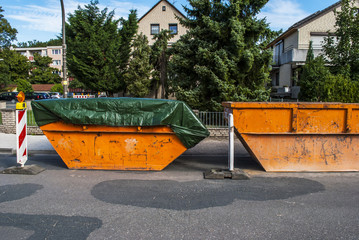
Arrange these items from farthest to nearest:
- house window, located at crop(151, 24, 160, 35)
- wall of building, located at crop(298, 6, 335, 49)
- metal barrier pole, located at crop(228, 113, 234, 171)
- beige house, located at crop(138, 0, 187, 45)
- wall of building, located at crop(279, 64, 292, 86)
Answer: house window, located at crop(151, 24, 160, 35) → beige house, located at crop(138, 0, 187, 45) → wall of building, located at crop(279, 64, 292, 86) → wall of building, located at crop(298, 6, 335, 49) → metal barrier pole, located at crop(228, 113, 234, 171)

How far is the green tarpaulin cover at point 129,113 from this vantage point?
5848mm

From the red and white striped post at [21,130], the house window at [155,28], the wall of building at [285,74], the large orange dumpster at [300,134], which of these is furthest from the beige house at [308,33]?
the red and white striped post at [21,130]

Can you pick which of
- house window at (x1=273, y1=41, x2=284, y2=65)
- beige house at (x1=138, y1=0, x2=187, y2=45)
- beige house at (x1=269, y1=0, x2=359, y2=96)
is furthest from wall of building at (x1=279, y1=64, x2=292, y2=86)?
beige house at (x1=138, y1=0, x2=187, y2=45)

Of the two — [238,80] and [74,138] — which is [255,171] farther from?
[238,80]

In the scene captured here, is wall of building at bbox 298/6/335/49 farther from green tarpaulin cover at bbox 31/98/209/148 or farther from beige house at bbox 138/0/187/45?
green tarpaulin cover at bbox 31/98/209/148

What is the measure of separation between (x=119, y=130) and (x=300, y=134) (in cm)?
397

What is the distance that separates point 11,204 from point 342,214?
4971mm

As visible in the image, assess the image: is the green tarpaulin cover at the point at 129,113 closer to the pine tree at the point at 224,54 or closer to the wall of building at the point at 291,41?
the pine tree at the point at 224,54

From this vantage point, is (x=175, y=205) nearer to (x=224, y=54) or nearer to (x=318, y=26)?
(x=224, y=54)

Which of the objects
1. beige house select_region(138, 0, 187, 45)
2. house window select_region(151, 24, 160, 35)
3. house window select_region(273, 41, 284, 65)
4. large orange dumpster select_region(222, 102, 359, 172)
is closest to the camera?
large orange dumpster select_region(222, 102, 359, 172)

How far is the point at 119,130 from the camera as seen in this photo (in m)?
5.95

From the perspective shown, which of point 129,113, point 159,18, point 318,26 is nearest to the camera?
point 129,113

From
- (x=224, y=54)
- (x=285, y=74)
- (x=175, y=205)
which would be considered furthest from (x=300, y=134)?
(x=285, y=74)

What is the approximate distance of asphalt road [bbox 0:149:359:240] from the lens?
11.1 ft
